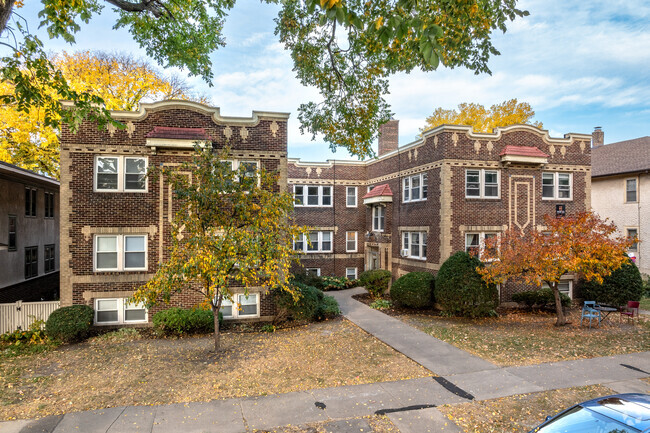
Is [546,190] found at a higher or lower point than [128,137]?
lower

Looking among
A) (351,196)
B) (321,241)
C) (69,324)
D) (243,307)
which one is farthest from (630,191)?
(69,324)

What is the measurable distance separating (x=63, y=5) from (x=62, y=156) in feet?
23.4

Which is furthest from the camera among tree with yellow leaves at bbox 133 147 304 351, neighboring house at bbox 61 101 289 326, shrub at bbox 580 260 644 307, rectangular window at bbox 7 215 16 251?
shrub at bbox 580 260 644 307

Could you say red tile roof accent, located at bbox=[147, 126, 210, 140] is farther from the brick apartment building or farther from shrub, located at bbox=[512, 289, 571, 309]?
shrub, located at bbox=[512, 289, 571, 309]

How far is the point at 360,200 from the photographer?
27688mm

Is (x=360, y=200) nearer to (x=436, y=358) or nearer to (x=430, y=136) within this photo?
(x=430, y=136)

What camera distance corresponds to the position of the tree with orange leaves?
44.2ft

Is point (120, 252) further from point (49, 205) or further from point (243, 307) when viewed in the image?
point (49, 205)

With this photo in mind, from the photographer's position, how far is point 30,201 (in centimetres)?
1908

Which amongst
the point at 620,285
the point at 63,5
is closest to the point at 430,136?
the point at 620,285

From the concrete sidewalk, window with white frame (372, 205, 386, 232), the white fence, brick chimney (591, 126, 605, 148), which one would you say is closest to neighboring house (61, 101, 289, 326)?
the white fence

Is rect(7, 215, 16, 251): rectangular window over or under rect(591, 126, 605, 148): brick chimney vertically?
under

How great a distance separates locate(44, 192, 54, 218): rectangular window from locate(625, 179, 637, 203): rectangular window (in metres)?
35.9

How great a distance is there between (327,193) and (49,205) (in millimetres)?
16701
